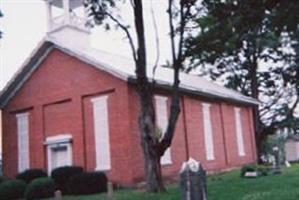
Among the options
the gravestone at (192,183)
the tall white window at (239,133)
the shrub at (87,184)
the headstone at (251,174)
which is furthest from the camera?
the tall white window at (239,133)

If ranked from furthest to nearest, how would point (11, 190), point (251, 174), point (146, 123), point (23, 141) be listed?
point (23, 141), point (251, 174), point (11, 190), point (146, 123)

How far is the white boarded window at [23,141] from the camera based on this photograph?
1099 inches

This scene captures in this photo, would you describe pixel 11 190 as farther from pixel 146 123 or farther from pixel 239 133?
pixel 239 133

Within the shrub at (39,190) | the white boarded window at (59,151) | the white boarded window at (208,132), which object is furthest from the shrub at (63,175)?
the white boarded window at (208,132)

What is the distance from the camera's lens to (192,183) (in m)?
7.05

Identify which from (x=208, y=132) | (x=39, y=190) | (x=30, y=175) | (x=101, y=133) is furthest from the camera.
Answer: (x=208, y=132)

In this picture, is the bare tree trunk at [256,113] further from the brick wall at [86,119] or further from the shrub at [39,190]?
the shrub at [39,190]

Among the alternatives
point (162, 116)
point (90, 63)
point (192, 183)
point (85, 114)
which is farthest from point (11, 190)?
point (192, 183)

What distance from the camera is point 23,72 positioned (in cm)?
2844

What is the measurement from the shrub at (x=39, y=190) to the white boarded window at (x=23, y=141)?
5444mm

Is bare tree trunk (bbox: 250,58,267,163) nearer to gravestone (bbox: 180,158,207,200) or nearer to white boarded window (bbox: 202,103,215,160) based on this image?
white boarded window (bbox: 202,103,215,160)

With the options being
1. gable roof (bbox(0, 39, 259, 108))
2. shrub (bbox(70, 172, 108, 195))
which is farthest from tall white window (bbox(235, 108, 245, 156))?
shrub (bbox(70, 172, 108, 195))

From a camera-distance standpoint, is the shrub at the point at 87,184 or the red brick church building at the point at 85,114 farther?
the red brick church building at the point at 85,114

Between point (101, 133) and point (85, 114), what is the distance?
1425 mm
